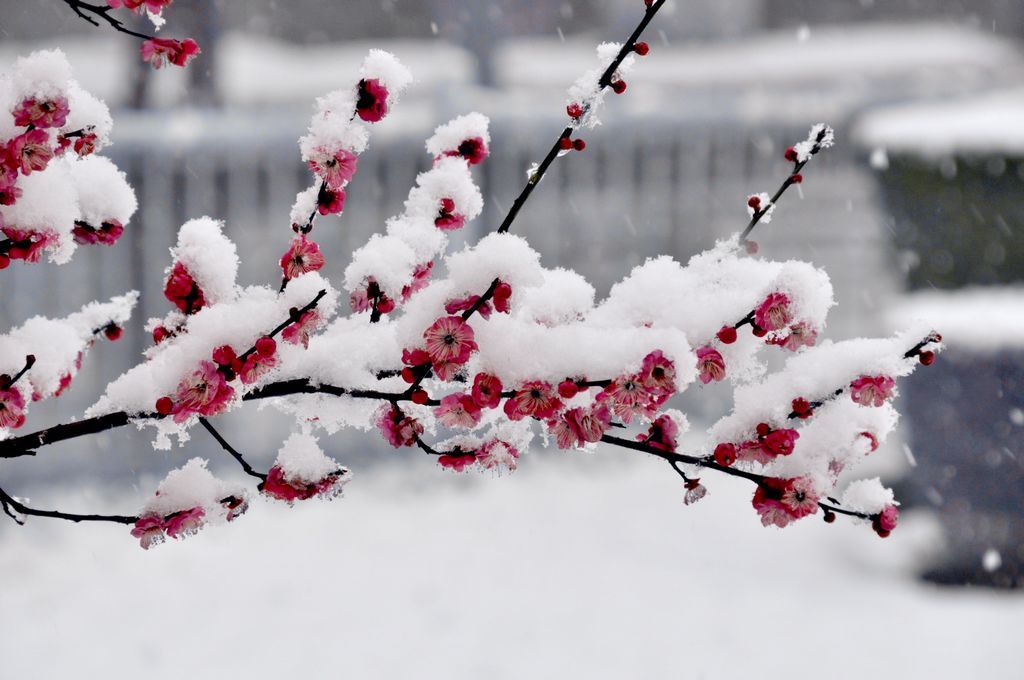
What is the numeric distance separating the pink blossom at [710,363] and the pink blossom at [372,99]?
0.54 m

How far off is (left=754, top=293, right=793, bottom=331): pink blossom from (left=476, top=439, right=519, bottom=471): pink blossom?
0.41m

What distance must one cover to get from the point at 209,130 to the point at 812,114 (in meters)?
3.19

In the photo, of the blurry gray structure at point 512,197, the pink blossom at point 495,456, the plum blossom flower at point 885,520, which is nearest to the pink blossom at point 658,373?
the pink blossom at point 495,456

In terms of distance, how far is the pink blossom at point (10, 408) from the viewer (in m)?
1.43

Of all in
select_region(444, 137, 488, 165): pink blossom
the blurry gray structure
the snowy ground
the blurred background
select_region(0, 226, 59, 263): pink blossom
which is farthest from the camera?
the blurry gray structure

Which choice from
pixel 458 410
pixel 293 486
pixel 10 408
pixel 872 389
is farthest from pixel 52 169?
pixel 872 389

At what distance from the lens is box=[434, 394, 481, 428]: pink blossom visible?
136 cm

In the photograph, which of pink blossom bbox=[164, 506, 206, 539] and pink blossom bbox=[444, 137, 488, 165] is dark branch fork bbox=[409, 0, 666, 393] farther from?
pink blossom bbox=[164, 506, 206, 539]

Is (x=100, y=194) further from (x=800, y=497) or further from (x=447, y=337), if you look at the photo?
(x=800, y=497)

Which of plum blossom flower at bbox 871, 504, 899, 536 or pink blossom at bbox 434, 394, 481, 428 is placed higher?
pink blossom at bbox 434, 394, 481, 428

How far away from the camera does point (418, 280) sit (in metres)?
1.57

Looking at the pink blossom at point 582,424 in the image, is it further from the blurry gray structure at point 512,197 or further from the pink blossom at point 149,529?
the blurry gray structure at point 512,197

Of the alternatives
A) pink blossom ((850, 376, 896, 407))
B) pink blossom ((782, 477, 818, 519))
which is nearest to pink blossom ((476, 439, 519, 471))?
pink blossom ((782, 477, 818, 519))

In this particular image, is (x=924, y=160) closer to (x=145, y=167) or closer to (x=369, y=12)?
(x=145, y=167)
